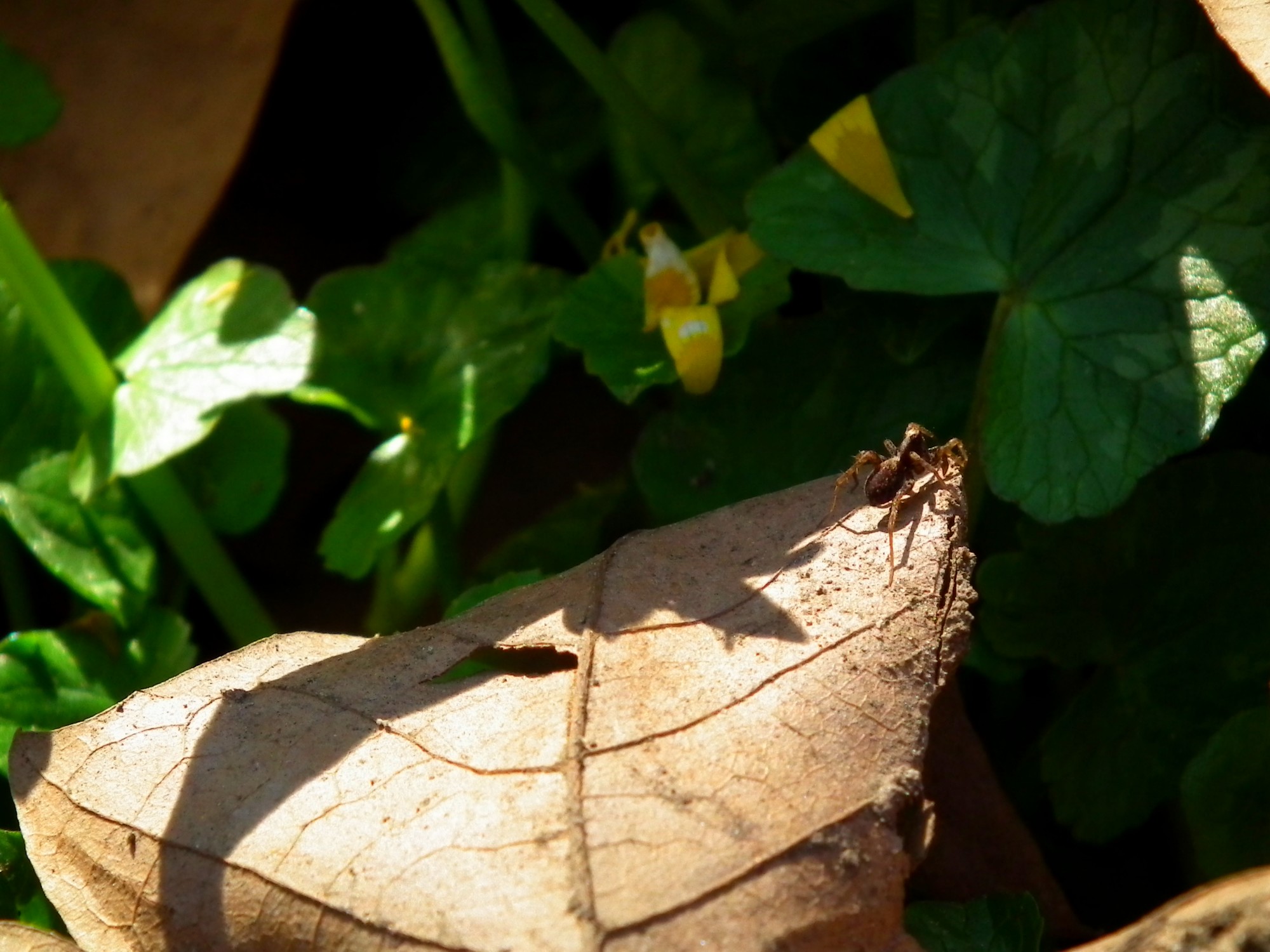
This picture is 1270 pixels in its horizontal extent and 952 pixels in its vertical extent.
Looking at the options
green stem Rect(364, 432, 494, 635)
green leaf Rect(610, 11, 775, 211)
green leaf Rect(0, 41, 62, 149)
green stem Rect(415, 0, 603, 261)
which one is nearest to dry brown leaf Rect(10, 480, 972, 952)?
green stem Rect(364, 432, 494, 635)

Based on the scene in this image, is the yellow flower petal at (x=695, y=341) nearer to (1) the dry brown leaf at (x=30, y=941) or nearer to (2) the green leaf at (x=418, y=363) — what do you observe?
(2) the green leaf at (x=418, y=363)

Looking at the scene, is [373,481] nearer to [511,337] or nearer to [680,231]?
[511,337]

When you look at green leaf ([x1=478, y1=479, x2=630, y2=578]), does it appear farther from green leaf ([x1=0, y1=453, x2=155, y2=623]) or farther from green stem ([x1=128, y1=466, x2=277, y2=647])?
green leaf ([x1=0, y1=453, x2=155, y2=623])

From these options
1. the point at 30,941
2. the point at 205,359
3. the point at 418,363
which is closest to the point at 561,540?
the point at 418,363

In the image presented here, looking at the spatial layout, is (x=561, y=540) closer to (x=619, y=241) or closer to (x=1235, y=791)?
(x=619, y=241)

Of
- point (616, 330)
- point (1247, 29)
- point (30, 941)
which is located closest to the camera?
point (30, 941)

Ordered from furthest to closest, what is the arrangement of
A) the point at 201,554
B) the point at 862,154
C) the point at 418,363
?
the point at 418,363, the point at 201,554, the point at 862,154

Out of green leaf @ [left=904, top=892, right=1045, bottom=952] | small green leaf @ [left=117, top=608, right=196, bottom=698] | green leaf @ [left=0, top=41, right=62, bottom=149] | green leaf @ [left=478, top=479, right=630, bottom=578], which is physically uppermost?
green leaf @ [left=0, top=41, right=62, bottom=149]
